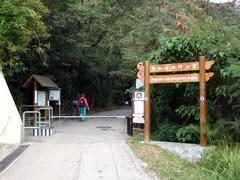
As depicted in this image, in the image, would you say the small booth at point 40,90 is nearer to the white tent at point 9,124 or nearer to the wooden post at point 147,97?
the white tent at point 9,124

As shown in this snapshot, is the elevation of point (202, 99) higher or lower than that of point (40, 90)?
lower

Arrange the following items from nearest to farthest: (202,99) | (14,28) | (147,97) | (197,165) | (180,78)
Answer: (197,165), (202,99), (180,78), (147,97), (14,28)

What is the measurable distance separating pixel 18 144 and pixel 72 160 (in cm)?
383

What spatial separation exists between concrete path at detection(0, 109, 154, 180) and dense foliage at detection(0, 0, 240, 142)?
3205mm

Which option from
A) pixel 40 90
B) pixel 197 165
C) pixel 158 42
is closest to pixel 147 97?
pixel 197 165

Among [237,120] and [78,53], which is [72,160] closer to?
[237,120]

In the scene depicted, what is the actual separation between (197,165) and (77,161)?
3069 mm

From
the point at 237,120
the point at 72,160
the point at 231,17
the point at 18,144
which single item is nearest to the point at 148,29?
the point at 231,17

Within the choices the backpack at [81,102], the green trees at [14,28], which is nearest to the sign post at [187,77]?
the green trees at [14,28]

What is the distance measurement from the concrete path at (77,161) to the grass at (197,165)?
39 cm

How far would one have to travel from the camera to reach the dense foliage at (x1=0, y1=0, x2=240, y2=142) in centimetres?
1439

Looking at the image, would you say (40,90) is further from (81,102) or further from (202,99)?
(202,99)

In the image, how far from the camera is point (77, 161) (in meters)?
11.0

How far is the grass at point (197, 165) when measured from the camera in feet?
26.2
